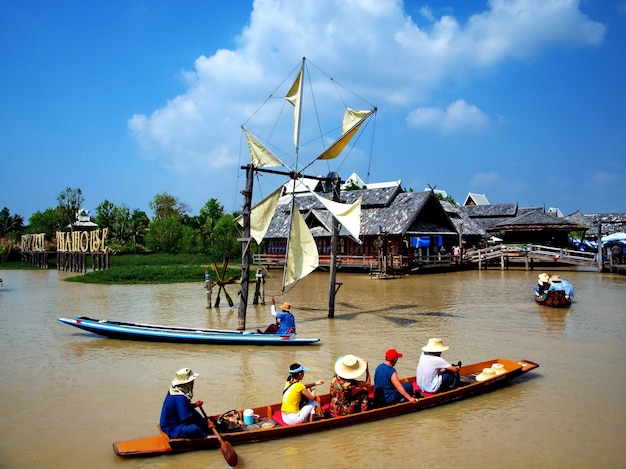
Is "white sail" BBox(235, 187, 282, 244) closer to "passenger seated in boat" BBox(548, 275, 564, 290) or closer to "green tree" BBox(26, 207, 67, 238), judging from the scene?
"passenger seated in boat" BBox(548, 275, 564, 290)

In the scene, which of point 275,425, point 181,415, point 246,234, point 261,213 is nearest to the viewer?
point 181,415

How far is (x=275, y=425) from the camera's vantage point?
22.7 feet

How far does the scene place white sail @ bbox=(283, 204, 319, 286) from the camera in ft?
49.0

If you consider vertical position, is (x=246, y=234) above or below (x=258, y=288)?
above

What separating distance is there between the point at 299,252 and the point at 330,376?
558 centimetres

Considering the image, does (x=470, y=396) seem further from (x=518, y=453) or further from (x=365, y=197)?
(x=365, y=197)

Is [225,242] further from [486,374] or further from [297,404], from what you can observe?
[297,404]

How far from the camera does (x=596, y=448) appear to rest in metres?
6.61

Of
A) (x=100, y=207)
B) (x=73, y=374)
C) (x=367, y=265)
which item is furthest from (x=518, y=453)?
(x=100, y=207)

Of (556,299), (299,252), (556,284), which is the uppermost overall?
(299,252)

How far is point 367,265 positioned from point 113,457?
26.9m

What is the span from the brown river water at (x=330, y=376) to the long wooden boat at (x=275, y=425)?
130 millimetres

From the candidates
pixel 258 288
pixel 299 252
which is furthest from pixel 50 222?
pixel 299 252

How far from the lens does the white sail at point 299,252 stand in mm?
14945
